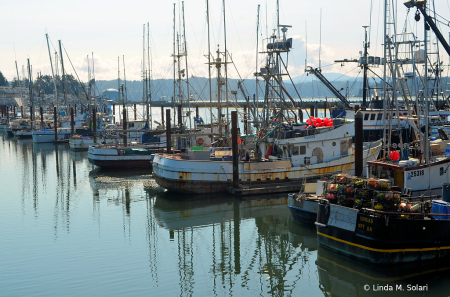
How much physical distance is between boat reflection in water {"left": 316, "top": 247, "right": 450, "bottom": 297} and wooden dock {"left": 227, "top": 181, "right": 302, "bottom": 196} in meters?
10.3

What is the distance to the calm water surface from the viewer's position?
14.4 metres

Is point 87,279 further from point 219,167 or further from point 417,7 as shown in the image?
point 417,7

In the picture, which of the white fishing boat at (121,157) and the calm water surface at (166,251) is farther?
the white fishing boat at (121,157)

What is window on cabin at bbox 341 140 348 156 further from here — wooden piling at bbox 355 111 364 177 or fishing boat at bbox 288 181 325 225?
wooden piling at bbox 355 111 364 177

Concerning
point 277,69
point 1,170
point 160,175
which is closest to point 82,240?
point 160,175

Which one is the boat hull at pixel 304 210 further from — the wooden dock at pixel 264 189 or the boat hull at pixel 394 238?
the wooden dock at pixel 264 189

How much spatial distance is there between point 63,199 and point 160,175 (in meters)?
6.53

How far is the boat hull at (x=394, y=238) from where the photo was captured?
45.6 feet

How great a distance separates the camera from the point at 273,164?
86.2 feet

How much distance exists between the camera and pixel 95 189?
101 ft

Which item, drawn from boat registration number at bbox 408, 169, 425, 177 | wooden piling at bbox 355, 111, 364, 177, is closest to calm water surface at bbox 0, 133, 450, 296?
wooden piling at bbox 355, 111, 364, 177

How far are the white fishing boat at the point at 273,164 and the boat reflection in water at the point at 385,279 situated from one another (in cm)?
1114

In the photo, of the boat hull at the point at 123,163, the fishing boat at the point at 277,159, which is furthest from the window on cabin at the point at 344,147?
the boat hull at the point at 123,163

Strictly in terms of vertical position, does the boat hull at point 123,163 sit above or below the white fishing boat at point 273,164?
below
